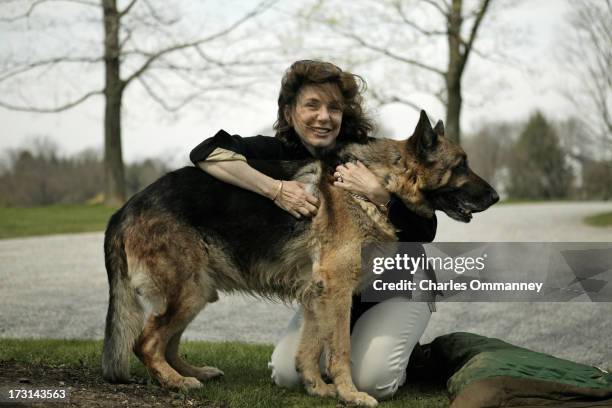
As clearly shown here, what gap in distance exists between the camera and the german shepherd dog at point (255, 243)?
4.15 metres

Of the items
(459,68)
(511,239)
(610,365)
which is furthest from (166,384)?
(459,68)

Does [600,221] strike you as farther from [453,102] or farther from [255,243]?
[255,243]

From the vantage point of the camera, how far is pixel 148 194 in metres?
4.27

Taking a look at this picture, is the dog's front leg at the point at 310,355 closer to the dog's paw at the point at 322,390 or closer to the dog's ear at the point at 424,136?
the dog's paw at the point at 322,390

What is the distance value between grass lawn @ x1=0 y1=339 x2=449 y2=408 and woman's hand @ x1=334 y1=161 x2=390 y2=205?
4.60ft

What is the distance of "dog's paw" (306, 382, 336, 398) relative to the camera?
4387 mm

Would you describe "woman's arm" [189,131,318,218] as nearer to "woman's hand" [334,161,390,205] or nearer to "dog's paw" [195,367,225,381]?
"woman's hand" [334,161,390,205]

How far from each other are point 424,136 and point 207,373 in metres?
2.40

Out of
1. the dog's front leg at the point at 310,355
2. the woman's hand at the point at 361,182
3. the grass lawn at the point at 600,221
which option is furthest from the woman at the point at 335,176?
the grass lawn at the point at 600,221

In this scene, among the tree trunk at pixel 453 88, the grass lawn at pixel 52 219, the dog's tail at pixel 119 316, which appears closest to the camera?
the dog's tail at pixel 119 316

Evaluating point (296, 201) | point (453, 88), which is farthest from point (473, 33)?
point (296, 201)

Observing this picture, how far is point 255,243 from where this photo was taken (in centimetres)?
428

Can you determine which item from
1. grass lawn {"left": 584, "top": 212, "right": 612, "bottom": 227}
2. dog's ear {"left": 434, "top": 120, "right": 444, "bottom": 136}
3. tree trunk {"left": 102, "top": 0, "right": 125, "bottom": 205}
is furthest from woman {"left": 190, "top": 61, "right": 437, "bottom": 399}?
tree trunk {"left": 102, "top": 0, "right": 125, "bottom": 205}

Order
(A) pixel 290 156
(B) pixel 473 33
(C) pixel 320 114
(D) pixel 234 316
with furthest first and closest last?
(B) pixel 473 33 < (D) pixel 234 316 < (A) pixel 290 156 < (C) pixel 320 114
